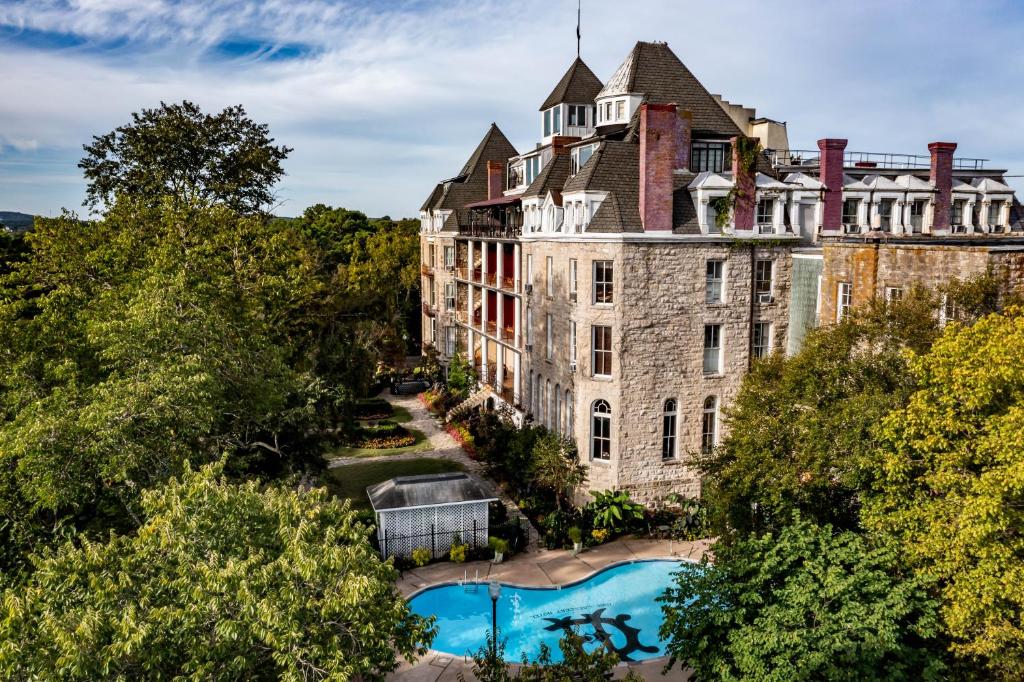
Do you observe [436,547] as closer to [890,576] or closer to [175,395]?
[175,395]

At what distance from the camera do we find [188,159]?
3294 cm

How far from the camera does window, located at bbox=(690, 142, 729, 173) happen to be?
3102 centimetres

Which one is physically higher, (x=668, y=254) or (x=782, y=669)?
(x=668, y=254)

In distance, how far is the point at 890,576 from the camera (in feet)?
52.5

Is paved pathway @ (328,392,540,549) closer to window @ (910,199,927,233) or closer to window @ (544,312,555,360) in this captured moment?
window @ (544,312,555,360)

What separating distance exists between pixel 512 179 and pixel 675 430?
2341 centimetres

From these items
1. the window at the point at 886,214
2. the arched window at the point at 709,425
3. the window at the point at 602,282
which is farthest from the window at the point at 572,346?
the window at the point at 886,214

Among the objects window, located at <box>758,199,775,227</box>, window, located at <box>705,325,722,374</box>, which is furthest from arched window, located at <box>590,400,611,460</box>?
window, located at <box>758,199,775,227</box>

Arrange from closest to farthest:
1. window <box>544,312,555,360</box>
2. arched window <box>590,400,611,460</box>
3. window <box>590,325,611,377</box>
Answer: window <box>590,325,611,377</box> → arched window <box>590,400,611,460</box> → window <box>544,312,555,360</box>

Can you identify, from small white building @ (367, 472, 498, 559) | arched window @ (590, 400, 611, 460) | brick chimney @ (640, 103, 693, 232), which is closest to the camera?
small white building @ (367, 472, 498, 559)

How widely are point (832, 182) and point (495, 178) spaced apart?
2302 centimetres

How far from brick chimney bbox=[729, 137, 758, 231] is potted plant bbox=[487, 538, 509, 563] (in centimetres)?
1512

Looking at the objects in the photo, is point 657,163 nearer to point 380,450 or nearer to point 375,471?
point 375,471

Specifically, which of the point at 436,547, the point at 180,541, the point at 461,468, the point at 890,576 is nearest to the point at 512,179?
the point at 461,468
